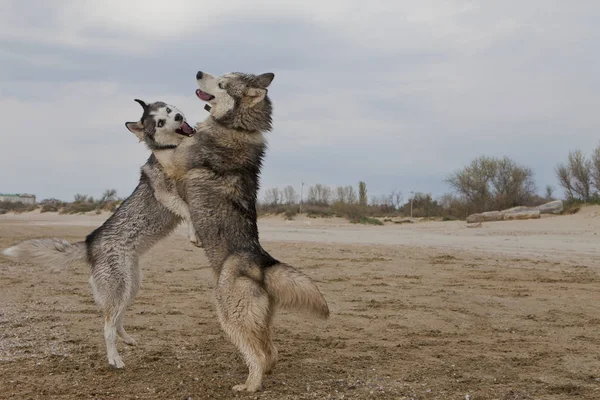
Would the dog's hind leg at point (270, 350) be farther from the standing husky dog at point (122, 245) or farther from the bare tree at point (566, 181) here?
the bare tree at point (566, 181)

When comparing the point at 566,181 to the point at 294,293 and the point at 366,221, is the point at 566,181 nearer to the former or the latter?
the point at 366,221

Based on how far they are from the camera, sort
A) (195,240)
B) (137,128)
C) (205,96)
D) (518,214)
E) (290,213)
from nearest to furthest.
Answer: (195,240) < (205,96) < (137,128) < (518,214) < (290,213)

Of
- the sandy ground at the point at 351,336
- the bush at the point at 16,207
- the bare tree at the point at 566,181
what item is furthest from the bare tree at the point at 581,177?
the bush at the point at 16,207

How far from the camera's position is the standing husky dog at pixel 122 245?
6199 millimetres

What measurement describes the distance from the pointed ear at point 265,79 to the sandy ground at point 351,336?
110 inches

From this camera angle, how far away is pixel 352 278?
Result: 12.5 m

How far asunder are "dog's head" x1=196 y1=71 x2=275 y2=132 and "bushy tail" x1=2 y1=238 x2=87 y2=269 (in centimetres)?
201

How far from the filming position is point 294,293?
5324 millimetres

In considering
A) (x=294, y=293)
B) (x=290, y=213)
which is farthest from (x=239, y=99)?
(x=290, y=213)

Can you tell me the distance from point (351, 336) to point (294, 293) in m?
2.75

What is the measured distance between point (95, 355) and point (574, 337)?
5.56 metres

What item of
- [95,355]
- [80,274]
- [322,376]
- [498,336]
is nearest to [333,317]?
[498,336]

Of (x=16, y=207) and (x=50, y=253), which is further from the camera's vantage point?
(x=16, y=207)

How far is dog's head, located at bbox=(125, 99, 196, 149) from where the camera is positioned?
22.2 ft
